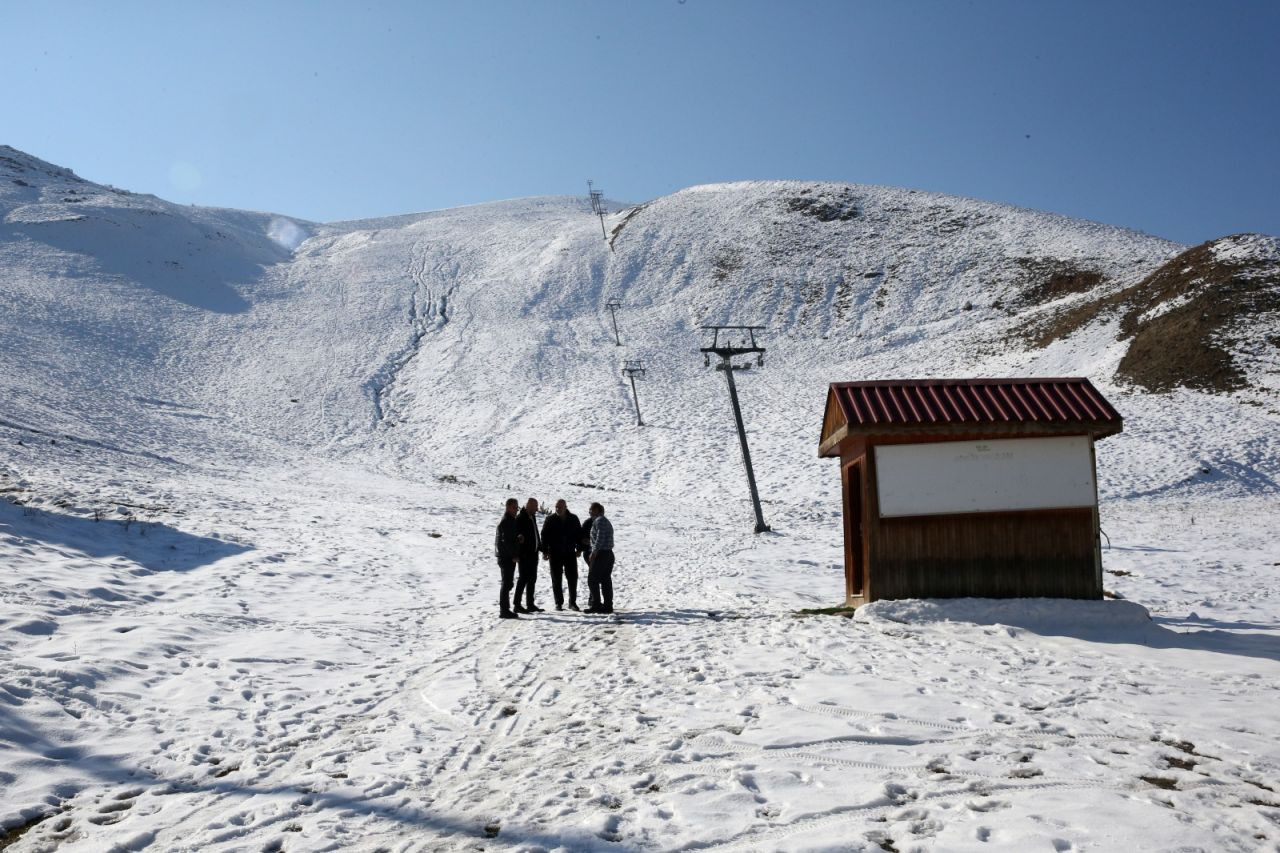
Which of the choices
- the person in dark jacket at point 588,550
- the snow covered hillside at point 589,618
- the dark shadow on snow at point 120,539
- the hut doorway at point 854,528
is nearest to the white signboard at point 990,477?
the hut doorway at point 854,528

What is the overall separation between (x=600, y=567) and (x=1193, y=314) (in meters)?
39.0

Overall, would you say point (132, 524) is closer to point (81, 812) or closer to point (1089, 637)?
point (81, 812)

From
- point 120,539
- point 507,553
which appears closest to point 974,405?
point 507,553

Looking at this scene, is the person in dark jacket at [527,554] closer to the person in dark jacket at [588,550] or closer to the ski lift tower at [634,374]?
the person in dark jacket at [588,550]

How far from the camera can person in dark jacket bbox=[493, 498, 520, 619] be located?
38.7 feet

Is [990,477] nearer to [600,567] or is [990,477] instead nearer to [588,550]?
[600,567]

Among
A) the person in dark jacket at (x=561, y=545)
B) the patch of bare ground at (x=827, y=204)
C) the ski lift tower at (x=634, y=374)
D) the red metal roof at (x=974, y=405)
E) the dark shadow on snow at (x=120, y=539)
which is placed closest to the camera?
the red metal roof at (x=974, y=405)

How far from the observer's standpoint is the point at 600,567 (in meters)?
12.5

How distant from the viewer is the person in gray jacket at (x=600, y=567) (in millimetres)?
12375

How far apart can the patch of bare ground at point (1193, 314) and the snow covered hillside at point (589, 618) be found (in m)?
0.23

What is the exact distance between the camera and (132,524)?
1486 centimetres

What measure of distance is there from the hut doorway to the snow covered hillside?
1.29 meters

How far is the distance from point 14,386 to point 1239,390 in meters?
51.4

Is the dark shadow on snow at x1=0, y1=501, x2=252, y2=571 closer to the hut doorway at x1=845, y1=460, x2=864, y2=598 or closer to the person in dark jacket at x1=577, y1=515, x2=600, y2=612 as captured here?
the person in dark jacket at x1=577, y1=515, x2=600, y2=612
